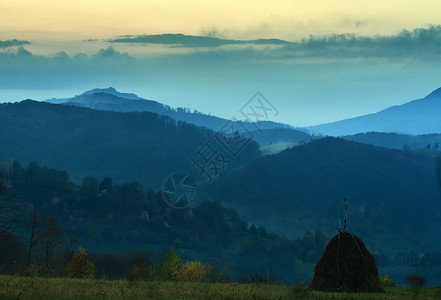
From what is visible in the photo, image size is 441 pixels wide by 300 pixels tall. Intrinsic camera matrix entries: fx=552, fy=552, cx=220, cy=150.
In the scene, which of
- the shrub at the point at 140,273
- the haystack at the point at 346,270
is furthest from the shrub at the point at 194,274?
the haystack at the point at 346,270

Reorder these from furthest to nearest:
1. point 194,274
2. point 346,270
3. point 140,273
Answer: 1. point 194,274
2. point 140,273
3. point 346,270

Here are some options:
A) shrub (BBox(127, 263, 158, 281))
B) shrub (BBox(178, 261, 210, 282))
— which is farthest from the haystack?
shrub (BBox(178, 261, 210, 282))

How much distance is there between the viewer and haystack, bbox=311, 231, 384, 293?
35.0 m

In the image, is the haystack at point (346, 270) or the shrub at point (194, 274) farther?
the shrub at point (194, 274)

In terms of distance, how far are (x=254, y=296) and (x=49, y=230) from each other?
6738 centimetres

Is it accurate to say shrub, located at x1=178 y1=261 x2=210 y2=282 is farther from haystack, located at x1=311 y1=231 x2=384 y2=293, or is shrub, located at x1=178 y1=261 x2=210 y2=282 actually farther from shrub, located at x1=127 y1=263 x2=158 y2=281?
haystack, located at x1=311 y1=231 x2=384 y2=293

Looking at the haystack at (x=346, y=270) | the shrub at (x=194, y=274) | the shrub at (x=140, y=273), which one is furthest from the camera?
the shrub at (x=194, y=274)

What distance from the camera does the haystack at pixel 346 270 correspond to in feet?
115

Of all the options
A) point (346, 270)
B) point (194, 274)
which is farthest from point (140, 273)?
point (194, 274)

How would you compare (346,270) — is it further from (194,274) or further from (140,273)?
(194,274)

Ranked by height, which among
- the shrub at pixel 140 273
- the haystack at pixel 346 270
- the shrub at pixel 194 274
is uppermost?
the haystack at pixel 346 270

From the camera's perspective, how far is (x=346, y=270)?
115ft

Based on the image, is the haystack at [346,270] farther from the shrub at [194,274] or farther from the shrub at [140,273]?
the shrub at [194,274]

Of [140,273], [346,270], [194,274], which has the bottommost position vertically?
[194,274]
